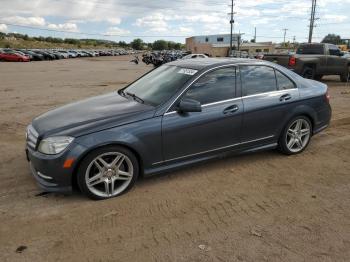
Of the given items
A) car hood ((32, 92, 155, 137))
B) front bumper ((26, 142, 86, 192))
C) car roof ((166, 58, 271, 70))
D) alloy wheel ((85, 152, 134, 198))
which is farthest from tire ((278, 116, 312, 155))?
front bumper ((26, 142, 86, 192))

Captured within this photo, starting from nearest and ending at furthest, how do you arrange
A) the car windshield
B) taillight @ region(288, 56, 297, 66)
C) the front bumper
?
the front bumper, the car windshield, taillight @ region(288, 56, 297, 66)

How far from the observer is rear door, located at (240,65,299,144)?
4832mm

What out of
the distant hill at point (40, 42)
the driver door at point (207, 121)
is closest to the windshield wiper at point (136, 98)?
the driver door at point (207, 121)

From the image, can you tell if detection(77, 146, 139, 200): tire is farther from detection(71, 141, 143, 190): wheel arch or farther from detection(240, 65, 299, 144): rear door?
detection(240, 65, 299, 144): rear door

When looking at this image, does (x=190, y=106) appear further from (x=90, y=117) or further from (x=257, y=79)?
(x=257, y=79)

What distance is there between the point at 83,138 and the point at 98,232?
3.38 feet

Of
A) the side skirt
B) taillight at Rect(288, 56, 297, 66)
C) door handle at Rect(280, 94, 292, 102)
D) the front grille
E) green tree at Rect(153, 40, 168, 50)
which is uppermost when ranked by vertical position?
door handle at Rect(280, 94, 292, 102)

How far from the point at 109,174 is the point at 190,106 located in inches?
49.4

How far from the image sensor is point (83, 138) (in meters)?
3.77

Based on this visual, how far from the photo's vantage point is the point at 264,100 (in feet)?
16.2

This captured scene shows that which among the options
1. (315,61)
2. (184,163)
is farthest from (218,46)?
(184,163)

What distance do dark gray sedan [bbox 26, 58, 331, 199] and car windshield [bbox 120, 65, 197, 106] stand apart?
0.07 ft

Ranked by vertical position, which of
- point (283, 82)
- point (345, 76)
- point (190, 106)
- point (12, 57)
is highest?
point (283, 82)

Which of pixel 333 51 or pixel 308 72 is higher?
pixel 333 51
